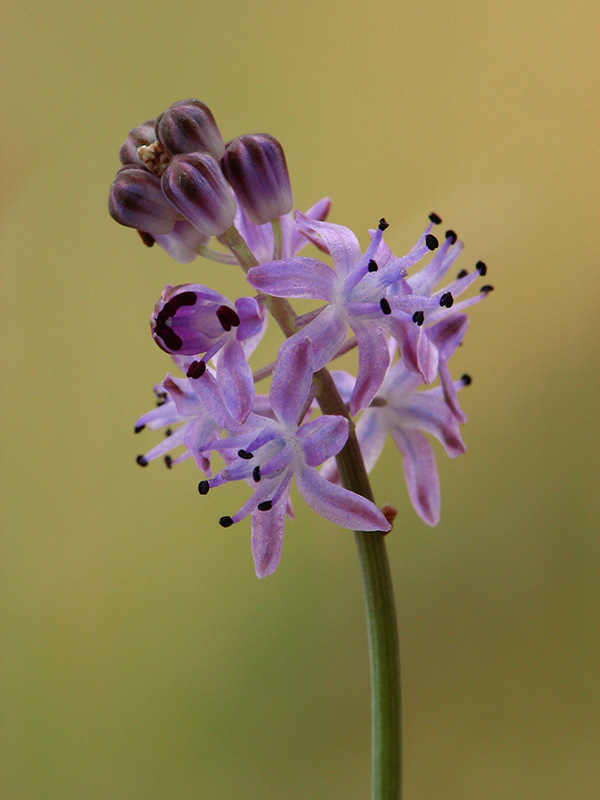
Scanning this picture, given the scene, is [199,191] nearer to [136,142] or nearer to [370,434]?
[136,142]

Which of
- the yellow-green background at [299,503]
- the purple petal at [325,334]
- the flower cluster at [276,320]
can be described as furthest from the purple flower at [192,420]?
the yellow-green background at [299,503]

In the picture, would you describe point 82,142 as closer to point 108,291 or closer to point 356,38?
point 108,291

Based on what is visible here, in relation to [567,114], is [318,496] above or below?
below

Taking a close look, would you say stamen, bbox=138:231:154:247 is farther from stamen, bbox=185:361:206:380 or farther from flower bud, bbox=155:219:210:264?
stamen, bbox=185:361:206:380

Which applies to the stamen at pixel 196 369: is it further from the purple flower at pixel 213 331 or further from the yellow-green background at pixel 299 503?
the yellow-green background at pixel 299 503

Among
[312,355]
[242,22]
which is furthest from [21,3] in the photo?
[312,355]

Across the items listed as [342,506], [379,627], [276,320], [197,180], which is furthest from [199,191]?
[379,627]

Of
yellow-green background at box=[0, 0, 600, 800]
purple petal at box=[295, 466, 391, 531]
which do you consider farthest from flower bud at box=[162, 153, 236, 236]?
yellow-green background at box=[0, 0, 600, 800]
